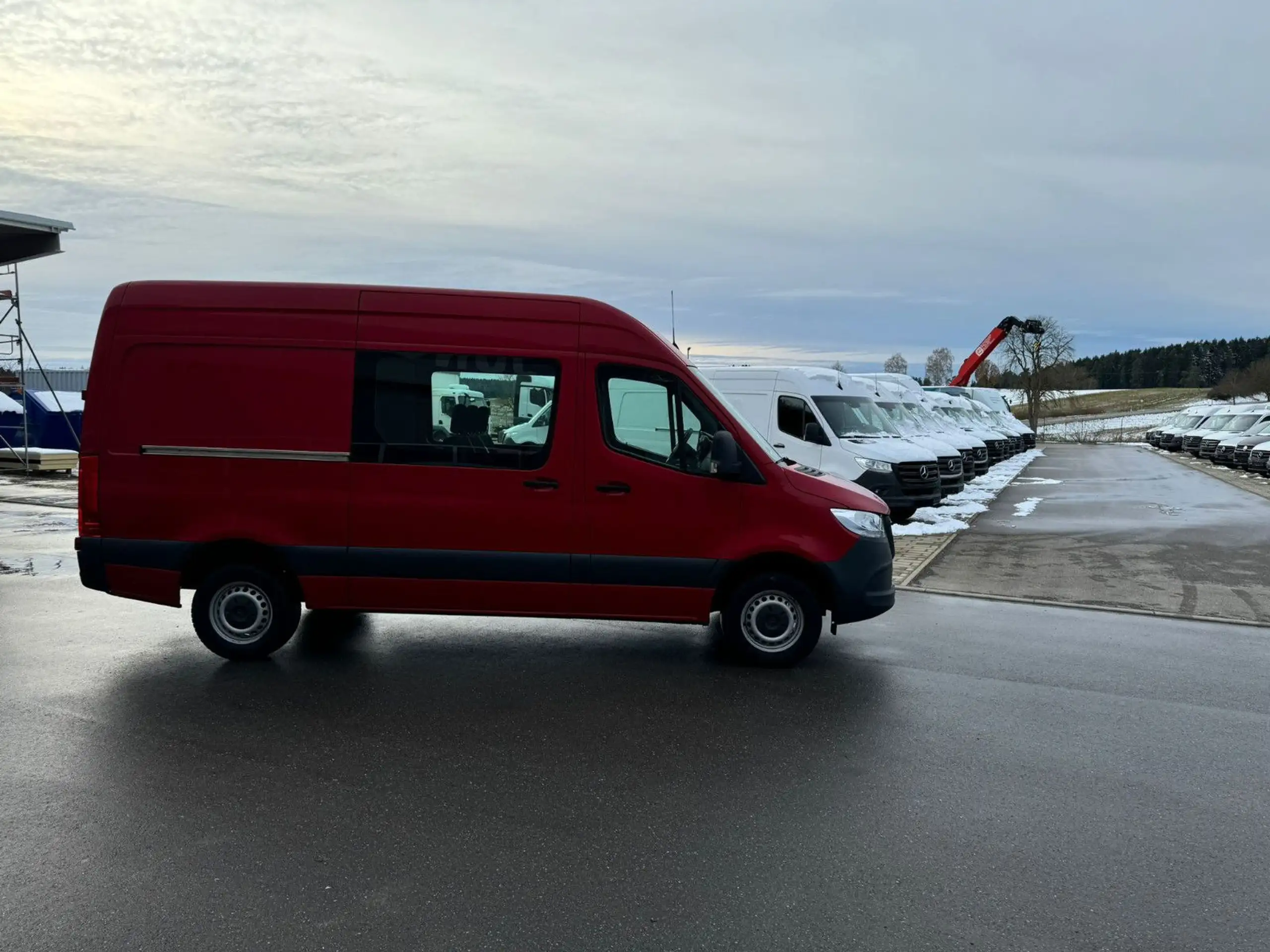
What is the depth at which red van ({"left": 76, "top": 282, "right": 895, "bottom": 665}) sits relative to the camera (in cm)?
673

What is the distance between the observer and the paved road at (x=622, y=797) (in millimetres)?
3512

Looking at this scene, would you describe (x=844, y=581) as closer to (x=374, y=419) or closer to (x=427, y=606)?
(x=427, y=606)

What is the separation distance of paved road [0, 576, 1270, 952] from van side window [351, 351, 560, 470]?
1.42 m

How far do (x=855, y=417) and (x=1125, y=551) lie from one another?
4.81 metres

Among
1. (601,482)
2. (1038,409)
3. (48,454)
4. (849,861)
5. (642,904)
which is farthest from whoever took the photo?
(1038,409)

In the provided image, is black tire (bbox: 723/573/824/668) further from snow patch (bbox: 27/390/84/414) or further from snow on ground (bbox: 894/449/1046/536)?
snow patch (bbox: 27/390/84/414)

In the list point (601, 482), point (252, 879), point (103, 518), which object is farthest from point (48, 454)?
point (252, 879)

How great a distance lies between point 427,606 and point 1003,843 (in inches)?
158

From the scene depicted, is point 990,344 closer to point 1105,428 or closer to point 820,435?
point 1105,428

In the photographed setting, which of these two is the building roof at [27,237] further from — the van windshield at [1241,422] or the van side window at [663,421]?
the van windshield at [1241,422]

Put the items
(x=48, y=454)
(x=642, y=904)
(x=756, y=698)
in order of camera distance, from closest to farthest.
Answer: (x=642, y=904) < (x=756, y=698) < (x=48, y=454)

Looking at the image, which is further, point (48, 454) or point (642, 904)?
point (48, 454)

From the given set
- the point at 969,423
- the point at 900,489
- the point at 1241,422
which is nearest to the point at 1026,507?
the point at 900,489

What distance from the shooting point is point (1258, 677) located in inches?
276
